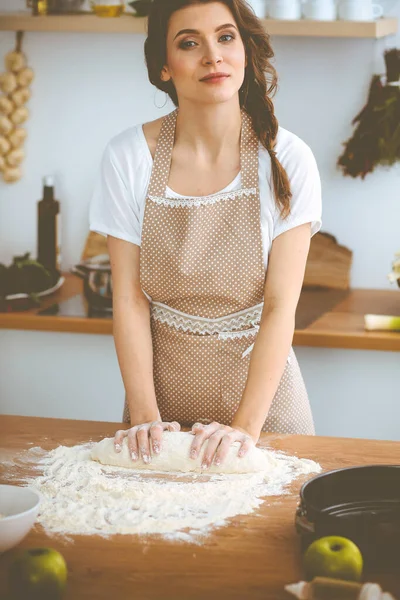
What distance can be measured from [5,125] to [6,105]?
0.07 meters

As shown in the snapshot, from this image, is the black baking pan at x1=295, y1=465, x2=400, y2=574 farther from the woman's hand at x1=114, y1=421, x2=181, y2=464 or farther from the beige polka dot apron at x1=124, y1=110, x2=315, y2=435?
the beige polka dot apron at x1=124, y1=110, x2=315, y2=435

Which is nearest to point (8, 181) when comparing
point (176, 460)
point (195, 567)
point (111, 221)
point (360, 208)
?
point (360, 208)

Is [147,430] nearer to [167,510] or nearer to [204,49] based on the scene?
[167,510]

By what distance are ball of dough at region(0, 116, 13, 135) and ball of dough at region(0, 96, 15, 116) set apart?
2 centimetres

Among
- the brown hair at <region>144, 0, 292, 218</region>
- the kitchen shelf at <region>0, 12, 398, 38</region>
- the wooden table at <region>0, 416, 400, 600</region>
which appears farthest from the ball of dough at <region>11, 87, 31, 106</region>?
the wooden table at <region>0, 416, 400, 600</region>

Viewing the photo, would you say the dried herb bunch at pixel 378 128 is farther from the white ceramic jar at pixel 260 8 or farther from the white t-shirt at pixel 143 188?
the white t-shirt at pixel 143 188

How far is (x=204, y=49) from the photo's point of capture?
1671 mm

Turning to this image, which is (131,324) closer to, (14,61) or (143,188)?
(143,188)

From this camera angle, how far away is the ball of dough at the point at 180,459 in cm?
140

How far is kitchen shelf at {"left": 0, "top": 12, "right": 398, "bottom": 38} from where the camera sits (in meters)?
2.60

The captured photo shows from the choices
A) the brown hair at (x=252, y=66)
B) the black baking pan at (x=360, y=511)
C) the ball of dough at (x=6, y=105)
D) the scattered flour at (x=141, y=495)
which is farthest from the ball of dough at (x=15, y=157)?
the black baking pan at (x=360, y=511)

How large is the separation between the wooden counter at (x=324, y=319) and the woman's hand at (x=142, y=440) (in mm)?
1056

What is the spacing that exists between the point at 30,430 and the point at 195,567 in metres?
0.60

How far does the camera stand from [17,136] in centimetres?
314
